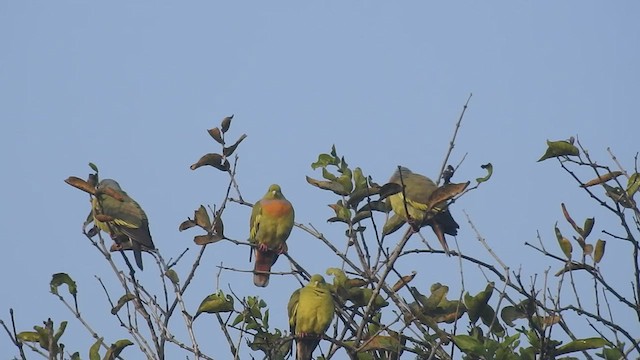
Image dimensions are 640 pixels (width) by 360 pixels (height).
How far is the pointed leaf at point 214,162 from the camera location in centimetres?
522

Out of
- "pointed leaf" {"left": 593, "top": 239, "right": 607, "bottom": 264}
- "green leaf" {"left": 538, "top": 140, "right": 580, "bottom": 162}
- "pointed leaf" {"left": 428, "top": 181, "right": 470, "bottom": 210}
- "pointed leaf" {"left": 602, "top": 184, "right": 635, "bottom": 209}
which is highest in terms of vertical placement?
"green leaf" {"left": 538, "top": 140, "right": 580, "bottom": 162}

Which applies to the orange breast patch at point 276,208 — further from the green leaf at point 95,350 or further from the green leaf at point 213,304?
the green leaf at point 95,350

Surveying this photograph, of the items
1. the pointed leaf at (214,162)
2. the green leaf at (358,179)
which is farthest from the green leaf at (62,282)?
the green leaf at (358,179)

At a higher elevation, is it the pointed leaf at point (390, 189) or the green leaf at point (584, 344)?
the pointed leaf at point (390, 189)

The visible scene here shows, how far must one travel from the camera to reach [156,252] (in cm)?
494

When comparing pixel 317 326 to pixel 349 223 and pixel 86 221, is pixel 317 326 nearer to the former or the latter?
pixel 349 223

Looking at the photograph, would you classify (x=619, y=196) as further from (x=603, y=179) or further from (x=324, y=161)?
(x=324, y=161)

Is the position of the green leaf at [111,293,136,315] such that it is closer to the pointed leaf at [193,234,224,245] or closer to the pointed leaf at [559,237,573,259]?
the pointed leaf at [193,234,224,245]

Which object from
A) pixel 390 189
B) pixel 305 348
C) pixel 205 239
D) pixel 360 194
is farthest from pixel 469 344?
pixel 305 348

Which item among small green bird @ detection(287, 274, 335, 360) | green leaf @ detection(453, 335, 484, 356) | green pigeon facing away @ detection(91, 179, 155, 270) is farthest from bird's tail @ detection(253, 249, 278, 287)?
green leaf @ detection(453, 335, 484, 356)

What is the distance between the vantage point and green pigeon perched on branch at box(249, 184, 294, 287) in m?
7.11

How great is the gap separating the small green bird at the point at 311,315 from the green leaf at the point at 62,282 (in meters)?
1.46

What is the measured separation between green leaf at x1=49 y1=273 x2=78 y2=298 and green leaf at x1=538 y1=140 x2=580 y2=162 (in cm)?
253

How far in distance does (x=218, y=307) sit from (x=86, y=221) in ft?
3.46
